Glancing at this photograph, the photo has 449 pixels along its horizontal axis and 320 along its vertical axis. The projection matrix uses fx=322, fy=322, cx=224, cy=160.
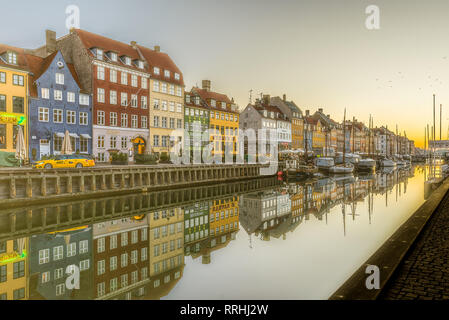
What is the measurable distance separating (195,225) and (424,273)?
43.6ft

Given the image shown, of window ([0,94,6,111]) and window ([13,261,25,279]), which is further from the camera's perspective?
window ([0,94,6,111])

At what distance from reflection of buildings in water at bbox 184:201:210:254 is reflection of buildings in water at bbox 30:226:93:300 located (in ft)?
14.6

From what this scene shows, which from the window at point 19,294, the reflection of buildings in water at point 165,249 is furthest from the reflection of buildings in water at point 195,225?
the window at point 19,294

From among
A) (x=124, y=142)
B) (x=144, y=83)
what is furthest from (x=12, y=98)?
(x=144, y=83)

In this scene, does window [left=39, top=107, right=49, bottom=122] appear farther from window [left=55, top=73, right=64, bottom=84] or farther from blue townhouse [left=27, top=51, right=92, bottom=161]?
window [left=55, top=73, right=64, bottom=84]

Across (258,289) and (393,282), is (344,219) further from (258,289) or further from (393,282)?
(393,282)

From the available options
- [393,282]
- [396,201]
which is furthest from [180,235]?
[396,201]

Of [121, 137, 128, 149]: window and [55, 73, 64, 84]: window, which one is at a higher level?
[55, 73, 64, 84]: window

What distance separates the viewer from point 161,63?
51906 millimetres

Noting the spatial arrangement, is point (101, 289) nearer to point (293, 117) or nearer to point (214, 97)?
point (214, 97)

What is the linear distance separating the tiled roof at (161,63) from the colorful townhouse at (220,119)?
7772 mm

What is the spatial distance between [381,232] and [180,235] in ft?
33.6

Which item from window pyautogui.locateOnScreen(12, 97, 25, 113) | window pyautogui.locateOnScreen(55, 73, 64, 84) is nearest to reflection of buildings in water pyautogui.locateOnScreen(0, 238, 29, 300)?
window pyautogui.locateOnScreen(12, 97, 25, 113)

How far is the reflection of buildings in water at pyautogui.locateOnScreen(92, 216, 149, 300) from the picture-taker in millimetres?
9742
